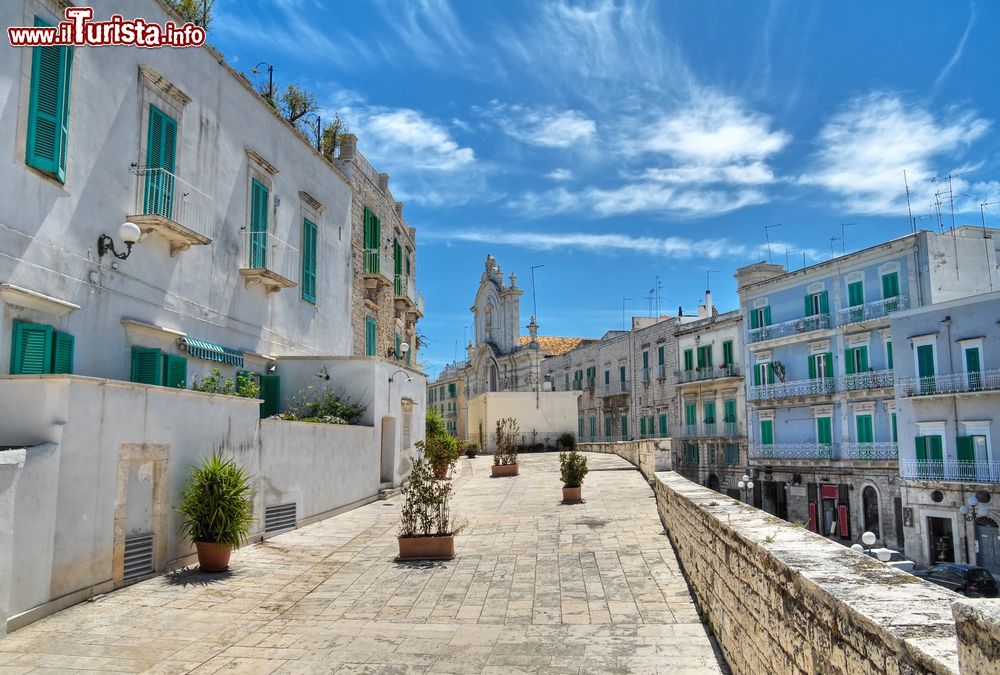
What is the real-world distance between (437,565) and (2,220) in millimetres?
7524

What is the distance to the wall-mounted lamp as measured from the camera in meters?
11.0

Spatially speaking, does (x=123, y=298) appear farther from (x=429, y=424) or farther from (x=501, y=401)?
(x=501, y=401)

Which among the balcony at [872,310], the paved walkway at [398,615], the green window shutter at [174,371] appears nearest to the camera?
the paved walkway at [398,615]

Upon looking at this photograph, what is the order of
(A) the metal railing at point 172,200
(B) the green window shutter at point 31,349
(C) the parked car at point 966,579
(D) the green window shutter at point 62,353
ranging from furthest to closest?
(C) the parked car at point 966,579, (A) the metal railing at point 172,200, (D) the green window shutter at point 62,353, (B) the green window shutter at point 31,349

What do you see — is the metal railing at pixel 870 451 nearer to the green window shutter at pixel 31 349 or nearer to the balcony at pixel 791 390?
the balcony at pixel 791 390

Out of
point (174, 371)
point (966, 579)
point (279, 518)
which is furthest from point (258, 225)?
point (966, 579)

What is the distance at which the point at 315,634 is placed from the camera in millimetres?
7578

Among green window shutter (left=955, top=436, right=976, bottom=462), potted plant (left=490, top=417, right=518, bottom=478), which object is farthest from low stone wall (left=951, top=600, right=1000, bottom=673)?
green window shutter (left=955, top=436, right=976, bottom=462)

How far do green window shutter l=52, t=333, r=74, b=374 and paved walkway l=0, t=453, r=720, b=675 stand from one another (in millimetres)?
3591

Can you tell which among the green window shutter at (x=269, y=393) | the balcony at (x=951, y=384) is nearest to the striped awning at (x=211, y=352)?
the green window shutter at (x=269, y=393)

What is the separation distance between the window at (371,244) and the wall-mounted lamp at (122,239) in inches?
483

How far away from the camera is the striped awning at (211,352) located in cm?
1384

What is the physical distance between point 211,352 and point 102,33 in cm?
589

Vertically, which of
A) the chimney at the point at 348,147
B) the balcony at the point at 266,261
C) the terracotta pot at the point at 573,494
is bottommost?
the terracotta pot at the point at 573,494
